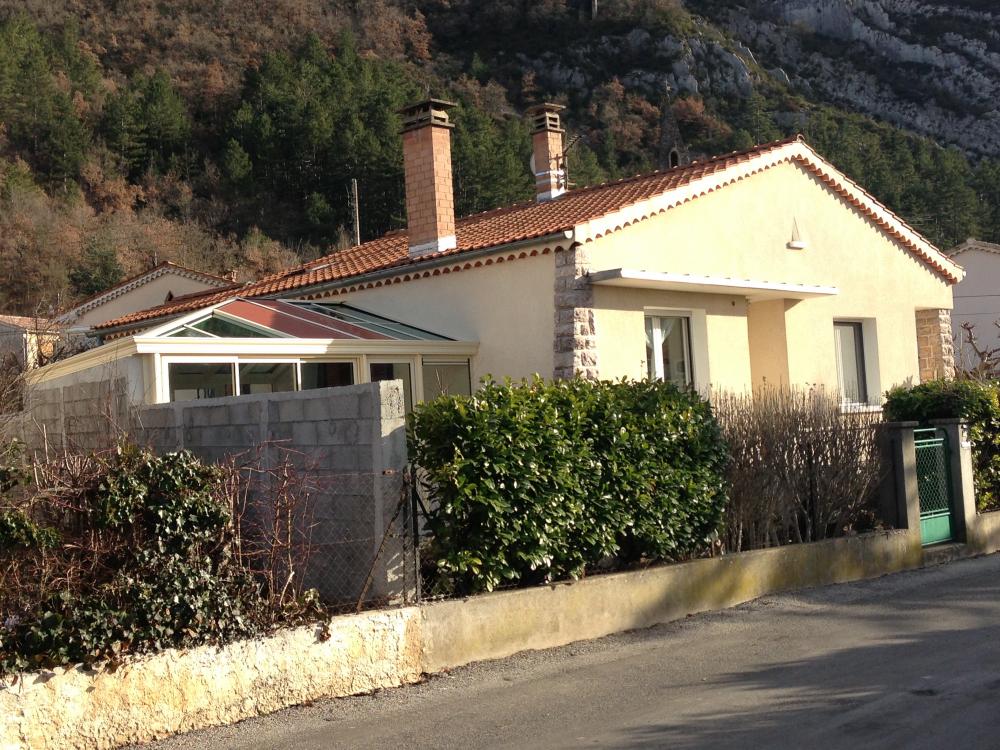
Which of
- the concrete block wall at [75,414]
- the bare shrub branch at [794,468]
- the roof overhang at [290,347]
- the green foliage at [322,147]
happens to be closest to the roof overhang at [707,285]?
the bare shrub branch at [794,468]

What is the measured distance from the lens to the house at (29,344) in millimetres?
14250

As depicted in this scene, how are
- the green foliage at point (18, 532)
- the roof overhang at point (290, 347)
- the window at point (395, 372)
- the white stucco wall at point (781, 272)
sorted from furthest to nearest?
the window at point (395, 372), the white stucco wall at point (781, 272), the roof overhang at point (290, 347), the green foliage at point (18, 532)

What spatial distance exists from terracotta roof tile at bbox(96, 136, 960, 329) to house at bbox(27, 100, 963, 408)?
0.06 metres

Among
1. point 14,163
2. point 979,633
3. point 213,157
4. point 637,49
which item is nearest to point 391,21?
point 637,49

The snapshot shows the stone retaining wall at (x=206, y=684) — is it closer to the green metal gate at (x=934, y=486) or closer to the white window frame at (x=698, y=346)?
the green metal gate at (x=934, y=486)

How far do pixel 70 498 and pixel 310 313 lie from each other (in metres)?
7.99

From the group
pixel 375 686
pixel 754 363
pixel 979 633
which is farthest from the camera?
pixel 754 363

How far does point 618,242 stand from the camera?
13016 millimetres

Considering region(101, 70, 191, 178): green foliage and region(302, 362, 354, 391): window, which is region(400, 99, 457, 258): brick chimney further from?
region(101, 70, 191, 178): green foliage

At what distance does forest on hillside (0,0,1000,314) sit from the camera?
151 feet

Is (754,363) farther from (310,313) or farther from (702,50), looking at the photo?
(702,50)

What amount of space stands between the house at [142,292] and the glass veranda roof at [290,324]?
2141cm

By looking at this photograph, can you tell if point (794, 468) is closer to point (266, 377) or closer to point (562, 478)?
point (562, 478)

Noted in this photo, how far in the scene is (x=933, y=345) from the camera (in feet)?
59.6
